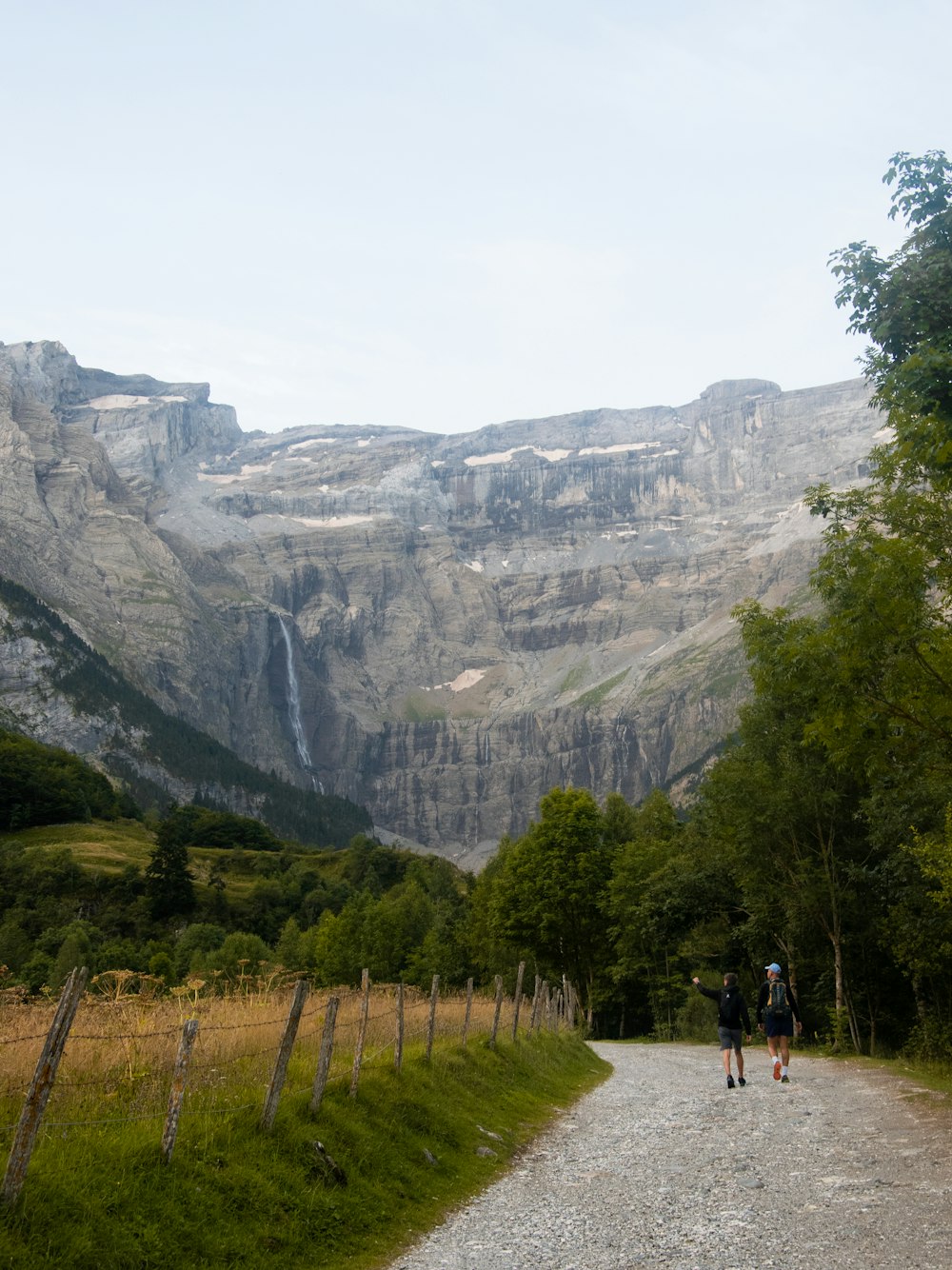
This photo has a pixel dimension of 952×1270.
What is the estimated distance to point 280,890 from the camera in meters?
136

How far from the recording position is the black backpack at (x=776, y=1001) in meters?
21.6

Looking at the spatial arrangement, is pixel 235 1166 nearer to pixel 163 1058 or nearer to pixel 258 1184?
pixel 258 1184

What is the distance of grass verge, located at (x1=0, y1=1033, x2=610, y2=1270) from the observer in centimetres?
811

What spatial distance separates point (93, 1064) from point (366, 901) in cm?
9659

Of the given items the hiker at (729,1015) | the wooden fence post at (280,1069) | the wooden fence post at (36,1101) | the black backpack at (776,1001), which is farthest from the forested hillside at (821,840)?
the wooden fence post at (36,1101)

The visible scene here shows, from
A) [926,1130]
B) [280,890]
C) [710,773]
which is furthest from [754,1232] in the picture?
[280,890]

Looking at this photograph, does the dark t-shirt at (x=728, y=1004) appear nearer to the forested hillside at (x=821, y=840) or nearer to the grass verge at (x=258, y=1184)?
the forested hillside at (x=821, y=840)

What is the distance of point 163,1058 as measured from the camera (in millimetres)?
10969

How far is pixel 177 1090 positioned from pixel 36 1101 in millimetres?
1856

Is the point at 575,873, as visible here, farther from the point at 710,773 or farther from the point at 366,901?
the point at 366,901

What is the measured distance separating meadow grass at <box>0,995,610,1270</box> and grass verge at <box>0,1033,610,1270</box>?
0.02m

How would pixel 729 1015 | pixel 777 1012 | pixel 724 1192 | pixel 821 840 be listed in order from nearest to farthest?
pixel 724 1192, pixel 777 1012, pixel 729 1015, pixel 821 840

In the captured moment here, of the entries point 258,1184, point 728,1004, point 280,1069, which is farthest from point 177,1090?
point 728,1004

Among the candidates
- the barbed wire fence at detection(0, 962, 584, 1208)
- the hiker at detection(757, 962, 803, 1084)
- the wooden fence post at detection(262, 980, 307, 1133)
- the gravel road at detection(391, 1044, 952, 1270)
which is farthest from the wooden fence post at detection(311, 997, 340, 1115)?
the hiker at detection(757, 962, 803, 1084)
